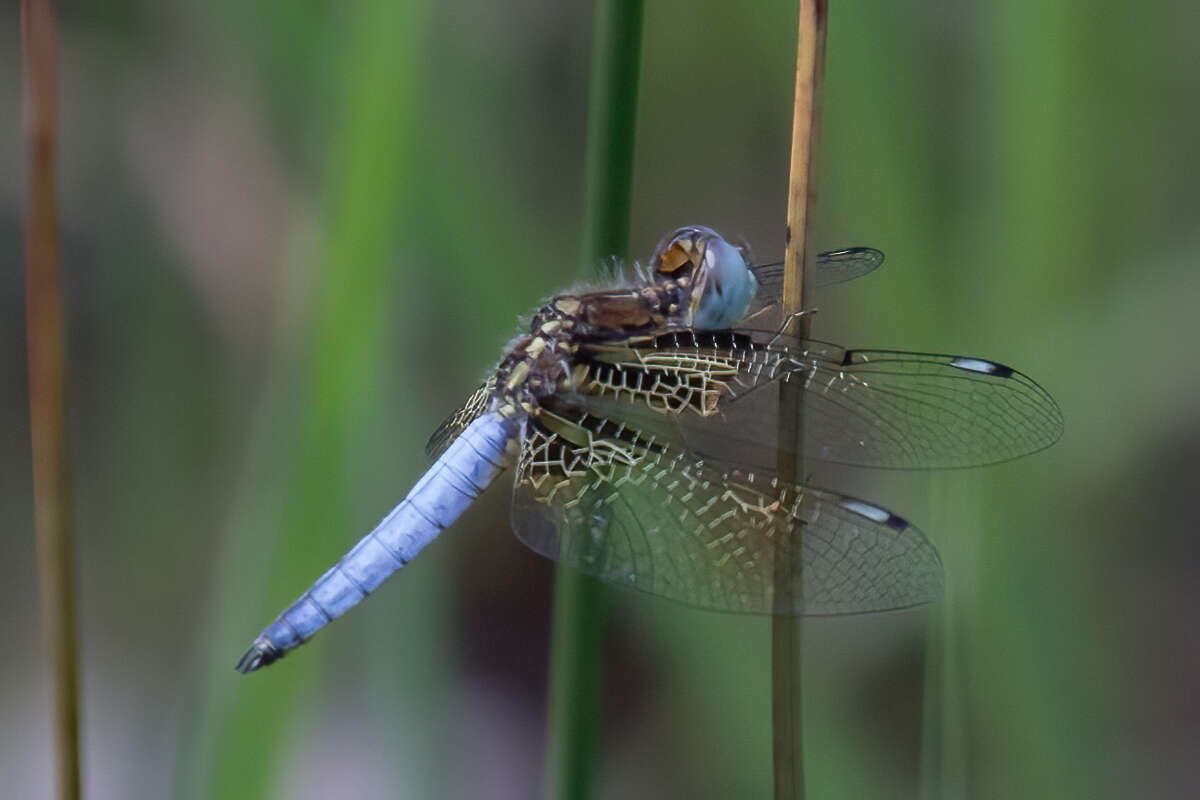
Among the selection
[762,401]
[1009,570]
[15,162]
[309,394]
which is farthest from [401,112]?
[15,162]

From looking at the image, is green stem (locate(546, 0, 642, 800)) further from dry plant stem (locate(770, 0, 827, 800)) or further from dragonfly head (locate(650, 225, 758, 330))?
dragonfly head (locate(650, 225, 758, 330))

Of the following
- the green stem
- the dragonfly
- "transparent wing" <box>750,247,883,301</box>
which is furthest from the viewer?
"transparent wing" <box>750,247,883,301</box>

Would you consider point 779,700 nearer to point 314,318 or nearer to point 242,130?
point 314,318

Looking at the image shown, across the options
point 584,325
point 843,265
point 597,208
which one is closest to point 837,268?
point 843,265

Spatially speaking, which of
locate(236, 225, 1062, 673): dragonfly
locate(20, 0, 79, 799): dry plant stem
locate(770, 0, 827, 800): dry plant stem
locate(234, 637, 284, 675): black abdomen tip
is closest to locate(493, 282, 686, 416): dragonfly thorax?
locate(236, 225, 1062, 673): dragonfly

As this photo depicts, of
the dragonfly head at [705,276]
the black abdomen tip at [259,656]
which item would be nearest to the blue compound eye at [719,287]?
the dragonfly head at [705,276]

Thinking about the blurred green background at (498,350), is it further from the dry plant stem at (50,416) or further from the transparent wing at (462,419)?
the dry plant stem at (50,416)

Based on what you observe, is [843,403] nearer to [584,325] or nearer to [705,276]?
[705,276]
